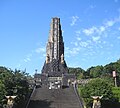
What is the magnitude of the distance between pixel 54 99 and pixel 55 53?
2987cm

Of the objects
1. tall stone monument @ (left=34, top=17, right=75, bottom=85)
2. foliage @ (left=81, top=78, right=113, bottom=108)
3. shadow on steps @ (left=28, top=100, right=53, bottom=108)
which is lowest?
shadow on steps @ (left=28, top=100, right=53, bottom=108)

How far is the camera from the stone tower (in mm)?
68250

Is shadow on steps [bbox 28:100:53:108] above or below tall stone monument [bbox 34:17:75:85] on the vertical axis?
below

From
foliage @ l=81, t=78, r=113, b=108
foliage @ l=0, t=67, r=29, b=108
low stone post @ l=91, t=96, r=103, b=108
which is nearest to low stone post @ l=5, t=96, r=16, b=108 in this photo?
foliage @ l=0, t=67, r=29, b=108

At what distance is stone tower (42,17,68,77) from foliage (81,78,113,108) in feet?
92.4

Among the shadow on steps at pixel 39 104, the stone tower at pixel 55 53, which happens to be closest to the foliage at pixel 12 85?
the shadow on steps at pixel 39 104

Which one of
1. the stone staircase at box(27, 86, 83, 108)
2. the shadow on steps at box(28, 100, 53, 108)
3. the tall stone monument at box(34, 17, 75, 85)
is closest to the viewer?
the shadow on steps at box(28, 100, 53, 108)

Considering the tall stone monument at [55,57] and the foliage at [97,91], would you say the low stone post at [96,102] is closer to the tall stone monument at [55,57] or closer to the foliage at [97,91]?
the foliage at [97,91]

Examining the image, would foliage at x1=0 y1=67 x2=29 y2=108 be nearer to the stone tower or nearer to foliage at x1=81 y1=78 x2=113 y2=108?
foliage at x1=81 y1=78 x2=113 y2=108

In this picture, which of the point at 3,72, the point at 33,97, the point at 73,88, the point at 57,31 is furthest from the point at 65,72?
the point at 3,72

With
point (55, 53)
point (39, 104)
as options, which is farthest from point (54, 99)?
point (55, 53)

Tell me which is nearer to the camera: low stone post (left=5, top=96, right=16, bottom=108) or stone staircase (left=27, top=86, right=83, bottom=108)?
low stone post (left=5, top=96, right=16, bottom=108)

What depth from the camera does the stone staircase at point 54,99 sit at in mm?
37125

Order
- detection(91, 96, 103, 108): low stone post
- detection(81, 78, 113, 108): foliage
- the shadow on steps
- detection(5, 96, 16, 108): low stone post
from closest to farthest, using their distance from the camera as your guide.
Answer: detection(5, 96, 16, 108): low stone post → detection(91, 96, 103, 108): low stone post → the shadow on steps → detection(81, 78, 113, 108): foliage
